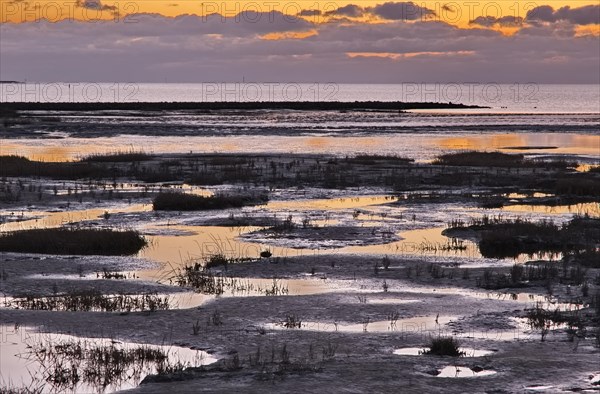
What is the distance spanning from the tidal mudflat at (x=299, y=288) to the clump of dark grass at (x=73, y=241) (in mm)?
54

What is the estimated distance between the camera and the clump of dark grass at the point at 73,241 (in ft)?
74.1

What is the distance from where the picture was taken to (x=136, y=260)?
21.5 m

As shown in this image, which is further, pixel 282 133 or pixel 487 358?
pixel 282 133

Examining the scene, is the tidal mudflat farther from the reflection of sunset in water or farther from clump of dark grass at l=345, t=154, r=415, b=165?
the reflection of sunset in water

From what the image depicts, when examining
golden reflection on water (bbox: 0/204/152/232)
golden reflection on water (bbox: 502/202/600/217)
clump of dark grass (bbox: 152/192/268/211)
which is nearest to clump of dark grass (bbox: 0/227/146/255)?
golden reflection on water (bbox: 0/204/152/232)

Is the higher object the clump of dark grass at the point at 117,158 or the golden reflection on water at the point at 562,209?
the clump of dark grass at the point at 117,158

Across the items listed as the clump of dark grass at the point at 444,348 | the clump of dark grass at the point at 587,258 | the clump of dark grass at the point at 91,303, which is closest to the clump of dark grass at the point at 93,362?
the clump of dark grass at the point at 91,303

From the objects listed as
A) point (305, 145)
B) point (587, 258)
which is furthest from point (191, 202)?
point (305, 145)

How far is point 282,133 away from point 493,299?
6633cm

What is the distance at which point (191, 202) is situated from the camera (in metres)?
30.9

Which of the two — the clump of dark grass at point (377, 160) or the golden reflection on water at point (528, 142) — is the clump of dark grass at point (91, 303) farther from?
the golden reflection on water at point (528, 142)

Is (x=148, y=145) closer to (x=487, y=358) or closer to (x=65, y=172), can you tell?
(x=65, y=172)

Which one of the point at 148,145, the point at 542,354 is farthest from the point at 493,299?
the point at 148,145

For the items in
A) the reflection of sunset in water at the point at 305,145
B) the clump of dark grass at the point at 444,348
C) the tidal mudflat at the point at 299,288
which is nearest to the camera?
the tidal mudflat at the point at 299,288
